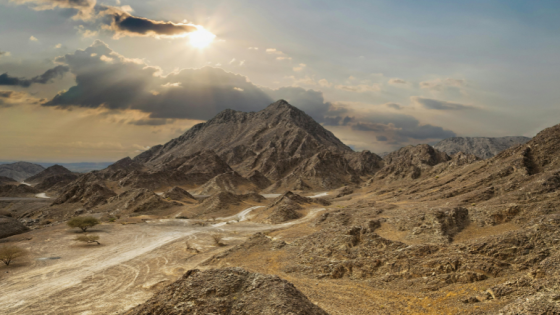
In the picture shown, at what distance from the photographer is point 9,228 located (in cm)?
3853

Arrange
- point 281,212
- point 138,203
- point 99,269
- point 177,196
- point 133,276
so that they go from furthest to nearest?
point 177,196 < point 138,203 < point 281,212 < point 99,269 < point 133,276

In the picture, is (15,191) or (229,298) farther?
Result: (15,191)

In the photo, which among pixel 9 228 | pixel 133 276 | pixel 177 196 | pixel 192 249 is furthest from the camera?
pixel 177 196

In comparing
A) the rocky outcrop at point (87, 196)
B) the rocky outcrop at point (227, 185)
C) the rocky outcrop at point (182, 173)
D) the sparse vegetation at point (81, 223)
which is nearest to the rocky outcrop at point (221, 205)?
the sparse vegetation at point (81, 223)

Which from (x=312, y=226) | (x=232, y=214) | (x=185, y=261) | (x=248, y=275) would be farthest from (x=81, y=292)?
(x=232, y=214)

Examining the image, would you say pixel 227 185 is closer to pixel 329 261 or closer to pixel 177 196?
pixel 177 196

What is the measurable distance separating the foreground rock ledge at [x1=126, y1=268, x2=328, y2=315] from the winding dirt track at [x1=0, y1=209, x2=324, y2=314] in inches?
361

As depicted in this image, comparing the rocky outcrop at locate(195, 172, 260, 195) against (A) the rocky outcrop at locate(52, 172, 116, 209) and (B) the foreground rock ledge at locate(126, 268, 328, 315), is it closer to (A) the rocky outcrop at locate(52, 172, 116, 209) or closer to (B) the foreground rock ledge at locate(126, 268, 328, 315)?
(A) the rocky outcrop at locate(52, 172, 116, 209)

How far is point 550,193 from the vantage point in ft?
96.7

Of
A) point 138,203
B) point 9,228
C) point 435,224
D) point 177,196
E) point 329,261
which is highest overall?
point 435,224

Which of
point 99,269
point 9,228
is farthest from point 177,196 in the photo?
point 99,269

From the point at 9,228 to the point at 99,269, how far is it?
24498 millimetres

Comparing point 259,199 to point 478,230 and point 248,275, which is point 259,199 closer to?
point 478,230

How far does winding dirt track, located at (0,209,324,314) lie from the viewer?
1870 centimetres
